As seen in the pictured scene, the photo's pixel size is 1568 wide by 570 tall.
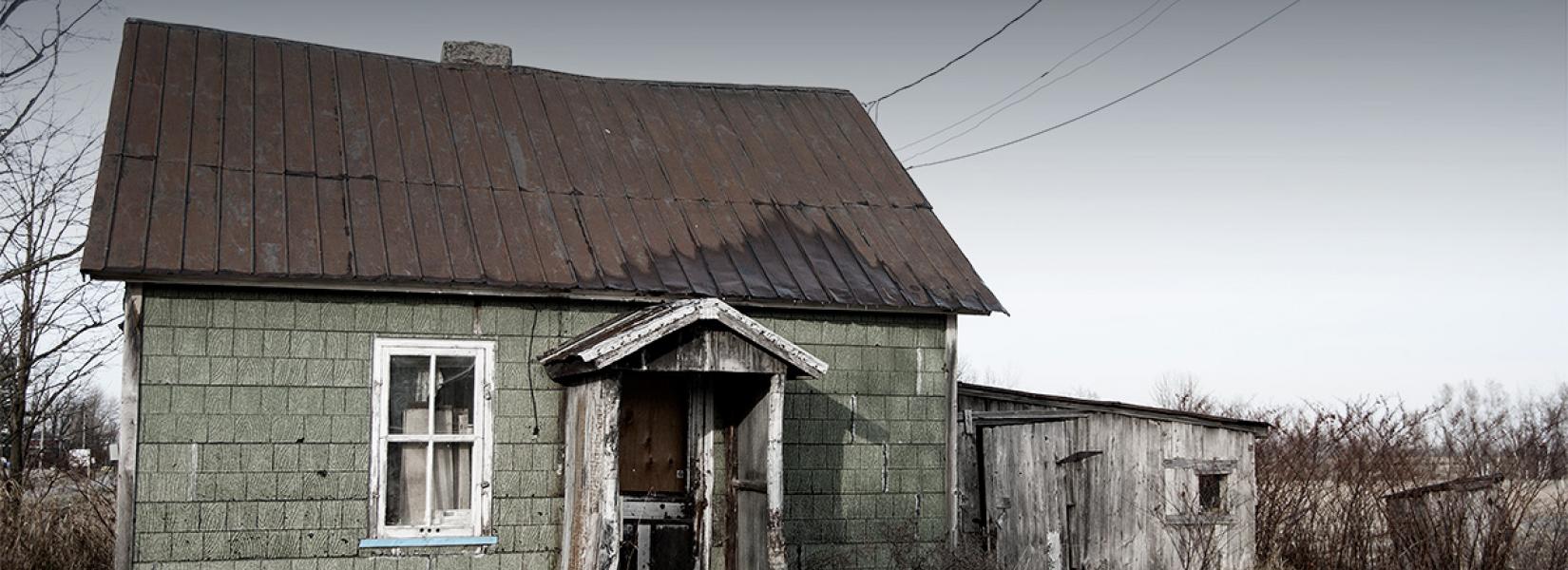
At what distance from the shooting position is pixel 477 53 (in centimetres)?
1294

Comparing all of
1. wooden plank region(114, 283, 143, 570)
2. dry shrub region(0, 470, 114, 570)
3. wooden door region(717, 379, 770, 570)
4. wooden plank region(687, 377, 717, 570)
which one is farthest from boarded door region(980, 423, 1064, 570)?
dry shrub region(0, 470, 114, 570)

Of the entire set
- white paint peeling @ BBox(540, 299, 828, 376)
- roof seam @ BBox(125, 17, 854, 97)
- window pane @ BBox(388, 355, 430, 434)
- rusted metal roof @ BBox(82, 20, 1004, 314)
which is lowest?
window pane @ BBox(388, 355, 430, 434)

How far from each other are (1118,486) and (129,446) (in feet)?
28.7

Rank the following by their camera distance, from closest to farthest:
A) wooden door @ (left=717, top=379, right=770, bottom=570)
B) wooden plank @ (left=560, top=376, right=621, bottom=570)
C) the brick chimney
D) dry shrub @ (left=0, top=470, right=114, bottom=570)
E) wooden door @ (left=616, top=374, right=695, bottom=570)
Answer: wooden plank @ (left=560, top=376, right=621, bottom=570) → wooden door @ (left=717, top=379, right=770, bottom=570) → wooden door @ (left=616, top=374, right=695, bottom=570) → dry shrub @ (left=0, top=470, right=114, bottom=570) → the brick chimney

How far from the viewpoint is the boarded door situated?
44.1 ft

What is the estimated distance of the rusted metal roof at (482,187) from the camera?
962 cm

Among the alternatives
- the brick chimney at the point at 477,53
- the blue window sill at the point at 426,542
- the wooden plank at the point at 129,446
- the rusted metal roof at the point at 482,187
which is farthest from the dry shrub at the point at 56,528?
the brick chimney at the point at 477,53

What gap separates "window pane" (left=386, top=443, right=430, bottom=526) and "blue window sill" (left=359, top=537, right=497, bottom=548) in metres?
0.13

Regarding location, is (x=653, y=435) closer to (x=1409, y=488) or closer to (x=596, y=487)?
(x=596, y=487)

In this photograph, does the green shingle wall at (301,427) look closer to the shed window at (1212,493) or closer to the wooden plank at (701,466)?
the wooden plank at (701,466)

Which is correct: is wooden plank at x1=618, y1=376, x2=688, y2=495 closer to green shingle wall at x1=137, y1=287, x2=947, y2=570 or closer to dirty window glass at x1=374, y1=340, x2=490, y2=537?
green shingle wall at x1=137, y1=287, x2=947, y2=570

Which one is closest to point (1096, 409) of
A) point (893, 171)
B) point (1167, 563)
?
point (1167, 563)

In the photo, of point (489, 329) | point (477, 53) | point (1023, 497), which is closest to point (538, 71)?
point (477, 53)

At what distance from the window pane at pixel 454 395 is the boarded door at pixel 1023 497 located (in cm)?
583
